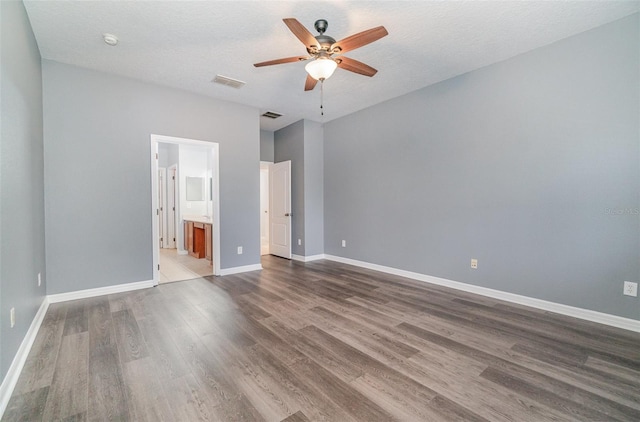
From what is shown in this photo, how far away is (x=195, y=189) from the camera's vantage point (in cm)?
716

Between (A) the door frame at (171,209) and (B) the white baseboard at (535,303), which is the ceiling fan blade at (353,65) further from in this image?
(A) the door frame at (171,209)

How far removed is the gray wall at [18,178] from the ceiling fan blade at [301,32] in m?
1.93

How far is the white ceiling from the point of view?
96.0 inches

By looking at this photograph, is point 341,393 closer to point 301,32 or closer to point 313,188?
point 301,32

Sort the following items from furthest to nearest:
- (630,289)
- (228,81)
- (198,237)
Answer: (198,237) → (228,81) → (630,289)

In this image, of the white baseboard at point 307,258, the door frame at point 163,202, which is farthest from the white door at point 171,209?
the white baseboard at point 307,258

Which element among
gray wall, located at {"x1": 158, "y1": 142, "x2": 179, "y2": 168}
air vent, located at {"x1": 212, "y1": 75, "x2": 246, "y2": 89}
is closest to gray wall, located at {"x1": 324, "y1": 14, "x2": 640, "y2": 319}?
air vent, located at {"x1": 212, "y1": 75, "x2": 246, "y2": 89}

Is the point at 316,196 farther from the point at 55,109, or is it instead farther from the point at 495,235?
the point at 55,109

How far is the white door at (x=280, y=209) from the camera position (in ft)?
19.7

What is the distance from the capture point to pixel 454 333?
8.25ft

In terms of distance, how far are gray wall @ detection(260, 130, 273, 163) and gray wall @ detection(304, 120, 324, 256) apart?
124 centimetres

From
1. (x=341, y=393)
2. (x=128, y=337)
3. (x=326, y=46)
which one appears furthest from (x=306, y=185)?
(x=341, y=393)

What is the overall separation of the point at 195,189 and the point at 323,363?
6.34 metres

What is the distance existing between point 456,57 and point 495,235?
225 cm
